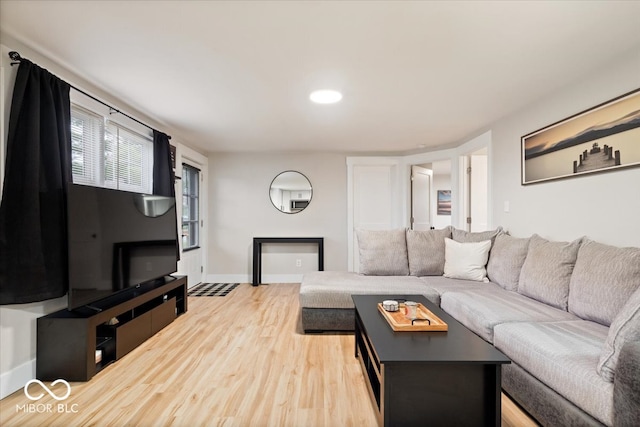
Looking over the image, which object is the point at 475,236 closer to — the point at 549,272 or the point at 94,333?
the point at 549,272

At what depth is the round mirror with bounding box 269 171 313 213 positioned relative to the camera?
509cm

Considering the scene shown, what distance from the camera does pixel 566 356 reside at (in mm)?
1411

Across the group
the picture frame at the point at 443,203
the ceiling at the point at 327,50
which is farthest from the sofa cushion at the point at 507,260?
the picture frame at the point at 443,203

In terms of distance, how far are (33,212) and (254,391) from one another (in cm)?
182

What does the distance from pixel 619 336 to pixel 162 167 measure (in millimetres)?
3963

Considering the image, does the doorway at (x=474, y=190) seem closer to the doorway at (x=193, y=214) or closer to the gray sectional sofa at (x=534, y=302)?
the gray sectional sofa at (x=534, y=302)

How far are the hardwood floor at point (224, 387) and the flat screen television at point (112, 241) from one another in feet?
1.96

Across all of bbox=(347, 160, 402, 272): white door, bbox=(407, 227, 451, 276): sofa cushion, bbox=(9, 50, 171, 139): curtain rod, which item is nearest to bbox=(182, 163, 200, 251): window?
bbox=(9, 50, 171, 139): curtain rod

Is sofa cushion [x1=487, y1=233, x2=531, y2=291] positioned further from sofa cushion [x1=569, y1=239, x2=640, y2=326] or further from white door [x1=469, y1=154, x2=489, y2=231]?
white door [x1=469, y1=154, x2=489, y2=231]

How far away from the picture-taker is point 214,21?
1634 mm

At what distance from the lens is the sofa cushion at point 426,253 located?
130 inches

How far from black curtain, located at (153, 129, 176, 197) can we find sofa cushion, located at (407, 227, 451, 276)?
9.67ft

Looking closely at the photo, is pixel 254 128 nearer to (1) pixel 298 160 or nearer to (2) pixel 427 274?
(1) pixel 298 160

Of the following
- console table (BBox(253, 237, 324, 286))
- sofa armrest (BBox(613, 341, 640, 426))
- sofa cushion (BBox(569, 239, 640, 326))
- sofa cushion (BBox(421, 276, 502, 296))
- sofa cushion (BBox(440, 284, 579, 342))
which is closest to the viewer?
sofa armrest (BBox(613, 341, 640, 426))
